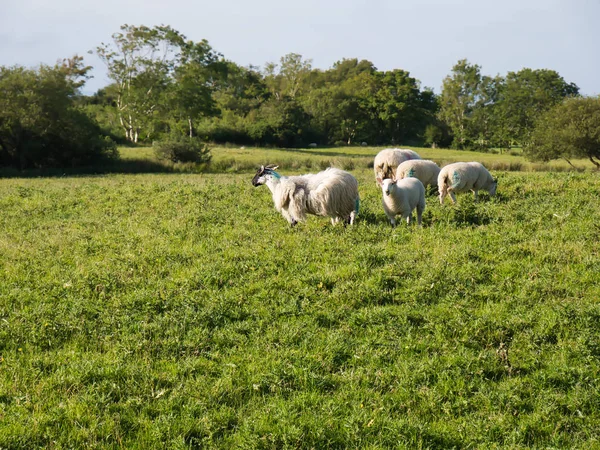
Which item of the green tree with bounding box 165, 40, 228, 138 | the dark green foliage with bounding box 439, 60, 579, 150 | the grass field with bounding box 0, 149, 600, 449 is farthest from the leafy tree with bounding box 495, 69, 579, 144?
the grass field with bounding box 0, 149, 600, 449

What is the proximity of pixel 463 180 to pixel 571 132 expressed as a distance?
29215 mm

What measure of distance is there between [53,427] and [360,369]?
10.5 feet

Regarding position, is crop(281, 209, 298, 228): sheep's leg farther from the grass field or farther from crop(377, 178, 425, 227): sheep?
crop(377, 178, 425, 227): sheep

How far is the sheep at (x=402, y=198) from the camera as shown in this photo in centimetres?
1159

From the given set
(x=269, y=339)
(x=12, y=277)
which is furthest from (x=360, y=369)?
(x=12, y=277)

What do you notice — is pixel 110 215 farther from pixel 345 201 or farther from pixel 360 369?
pixel 360 369

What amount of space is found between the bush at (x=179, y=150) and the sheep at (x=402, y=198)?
28273 millimetres

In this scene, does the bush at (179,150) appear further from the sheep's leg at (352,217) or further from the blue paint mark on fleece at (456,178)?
the sheep's leg at (352,217)

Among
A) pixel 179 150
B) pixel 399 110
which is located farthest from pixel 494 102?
pixel 179 150

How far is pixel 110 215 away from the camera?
1513cm

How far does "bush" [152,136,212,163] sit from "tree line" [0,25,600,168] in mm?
465

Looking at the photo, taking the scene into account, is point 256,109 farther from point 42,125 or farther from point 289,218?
point 289,218

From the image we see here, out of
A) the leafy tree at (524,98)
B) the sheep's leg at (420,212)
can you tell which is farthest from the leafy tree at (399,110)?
the sheep's leg at (420,212)

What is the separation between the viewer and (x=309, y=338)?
6.42 meters
